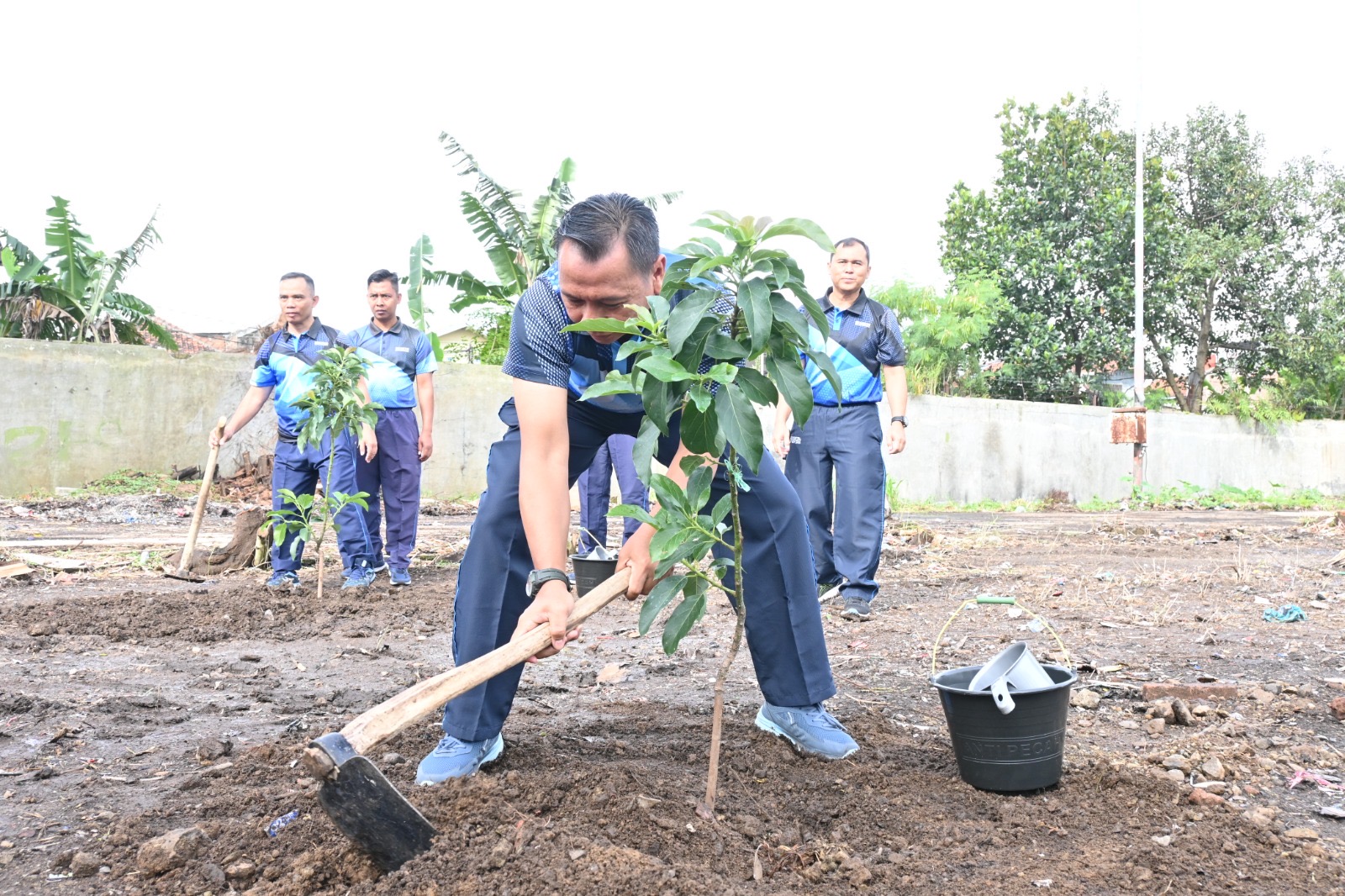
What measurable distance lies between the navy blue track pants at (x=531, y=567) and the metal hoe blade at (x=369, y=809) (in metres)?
0.61

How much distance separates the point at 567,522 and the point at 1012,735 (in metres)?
1.22

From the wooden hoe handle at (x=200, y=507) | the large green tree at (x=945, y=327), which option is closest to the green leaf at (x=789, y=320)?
the wooden hoe handle at (x=200, y=507)

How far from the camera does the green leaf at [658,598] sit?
87.4 inches

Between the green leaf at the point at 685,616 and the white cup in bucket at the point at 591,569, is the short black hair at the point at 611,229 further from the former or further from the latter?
the white cup in bucket at the point at 591,569

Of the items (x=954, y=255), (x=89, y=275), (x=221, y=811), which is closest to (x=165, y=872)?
(x=221, y=811)

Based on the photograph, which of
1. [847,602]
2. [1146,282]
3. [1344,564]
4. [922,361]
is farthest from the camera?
[1146,282]

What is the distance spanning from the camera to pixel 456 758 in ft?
8.66

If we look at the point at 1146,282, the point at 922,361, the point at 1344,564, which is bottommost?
the point at 1344,564

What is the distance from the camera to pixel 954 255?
72.2 feet

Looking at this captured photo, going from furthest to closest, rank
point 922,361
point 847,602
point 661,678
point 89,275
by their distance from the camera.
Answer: point 922,361 < point 89,275 < point 847,602 < point 661,678

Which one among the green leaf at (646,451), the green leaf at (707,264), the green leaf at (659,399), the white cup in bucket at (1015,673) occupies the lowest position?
the white cup in bucket at (1015,673)

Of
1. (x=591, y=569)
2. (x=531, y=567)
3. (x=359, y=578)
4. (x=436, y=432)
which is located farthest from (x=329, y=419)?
(x=436, y=432)

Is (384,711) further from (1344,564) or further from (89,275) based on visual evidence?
(89,275)

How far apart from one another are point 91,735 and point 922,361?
17673mm
